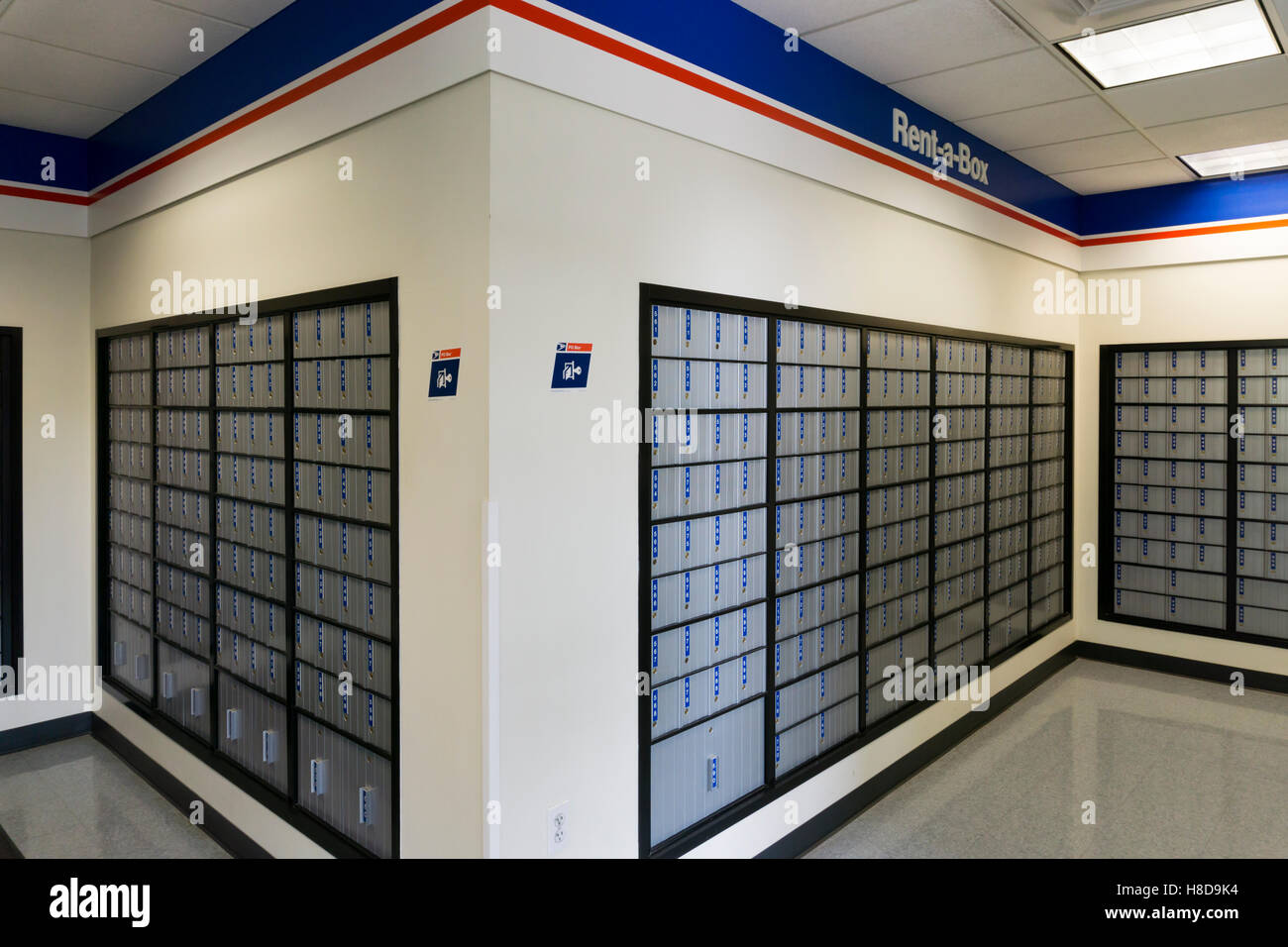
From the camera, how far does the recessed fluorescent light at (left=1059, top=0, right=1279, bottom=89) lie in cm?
307

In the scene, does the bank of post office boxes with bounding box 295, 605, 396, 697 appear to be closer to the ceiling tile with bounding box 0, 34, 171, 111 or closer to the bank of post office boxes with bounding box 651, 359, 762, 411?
the bank of post office boxes with bounding box 651, 359, 762, 411

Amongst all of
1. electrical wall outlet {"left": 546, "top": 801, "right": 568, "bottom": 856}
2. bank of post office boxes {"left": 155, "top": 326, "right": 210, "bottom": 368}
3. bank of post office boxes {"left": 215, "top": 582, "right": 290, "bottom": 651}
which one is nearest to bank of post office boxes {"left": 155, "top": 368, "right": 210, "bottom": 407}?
bank of post office boxes {"left": 155, "top": 326, "right": 210, "bottom": 368}

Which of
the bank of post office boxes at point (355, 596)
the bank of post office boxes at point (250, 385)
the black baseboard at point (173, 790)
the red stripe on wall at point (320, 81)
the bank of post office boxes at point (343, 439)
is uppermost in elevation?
the red stripe on wall at point (320, 81)

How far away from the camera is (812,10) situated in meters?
2.92

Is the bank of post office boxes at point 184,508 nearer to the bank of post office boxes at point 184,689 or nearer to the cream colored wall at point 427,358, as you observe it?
the bank of post office boxes at point 184,689

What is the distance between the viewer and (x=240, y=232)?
3191 millimetres

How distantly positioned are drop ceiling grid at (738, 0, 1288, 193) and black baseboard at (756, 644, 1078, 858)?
9.76ft

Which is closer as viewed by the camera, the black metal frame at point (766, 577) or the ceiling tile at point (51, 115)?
the black metal frame at point (766, 577)

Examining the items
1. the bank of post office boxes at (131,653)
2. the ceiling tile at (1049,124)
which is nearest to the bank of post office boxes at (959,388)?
the ceiling tile at (1049,124)

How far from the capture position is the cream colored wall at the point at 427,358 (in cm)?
221

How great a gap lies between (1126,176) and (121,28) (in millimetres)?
5282

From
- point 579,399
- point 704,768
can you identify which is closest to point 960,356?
point 704,768

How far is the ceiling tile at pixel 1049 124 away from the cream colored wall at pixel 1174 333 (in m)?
1.62
